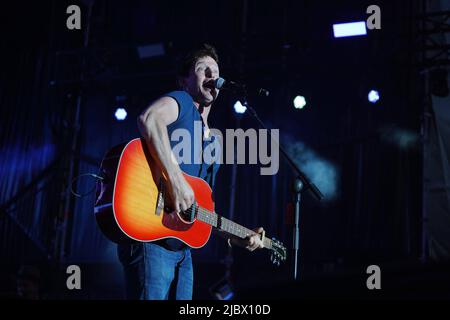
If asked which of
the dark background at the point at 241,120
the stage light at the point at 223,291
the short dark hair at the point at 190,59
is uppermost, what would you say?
the dark background at the point at 241,120

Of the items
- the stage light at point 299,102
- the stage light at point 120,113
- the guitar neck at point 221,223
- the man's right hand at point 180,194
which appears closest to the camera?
the man's right hand at point 180,194

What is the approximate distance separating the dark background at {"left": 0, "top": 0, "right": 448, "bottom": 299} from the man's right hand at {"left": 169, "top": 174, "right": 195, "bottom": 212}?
434 centimetres

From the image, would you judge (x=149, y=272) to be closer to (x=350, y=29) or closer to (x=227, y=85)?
(x=227, y=85)

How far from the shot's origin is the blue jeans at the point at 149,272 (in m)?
2.82

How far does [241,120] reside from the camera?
840 cm

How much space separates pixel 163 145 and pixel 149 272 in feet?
2.11

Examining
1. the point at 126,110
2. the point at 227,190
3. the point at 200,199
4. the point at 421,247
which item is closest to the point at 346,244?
the point at 421,247

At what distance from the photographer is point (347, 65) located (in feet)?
26.4

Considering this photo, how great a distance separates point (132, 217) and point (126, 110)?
643 cm

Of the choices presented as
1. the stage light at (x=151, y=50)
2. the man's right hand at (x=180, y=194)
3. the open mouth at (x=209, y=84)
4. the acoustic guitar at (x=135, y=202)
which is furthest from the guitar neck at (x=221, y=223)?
the stage light at (x=151, y=50)

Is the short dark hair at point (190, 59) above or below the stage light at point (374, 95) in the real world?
below

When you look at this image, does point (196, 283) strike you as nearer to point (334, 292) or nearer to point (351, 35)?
point (351, 35)

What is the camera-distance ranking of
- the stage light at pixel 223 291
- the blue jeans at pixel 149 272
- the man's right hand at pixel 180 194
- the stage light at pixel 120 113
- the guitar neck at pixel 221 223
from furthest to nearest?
the stage light at pixel 120 113 < the guitar neck at pixel 221 223 < the man's right hand at pixel 180 194 < the blue jeans at pixel 149 272 < the stage light at pixel 223 291

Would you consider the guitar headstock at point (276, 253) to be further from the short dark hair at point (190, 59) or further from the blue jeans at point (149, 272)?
the short dark hair at point (190, 59)
